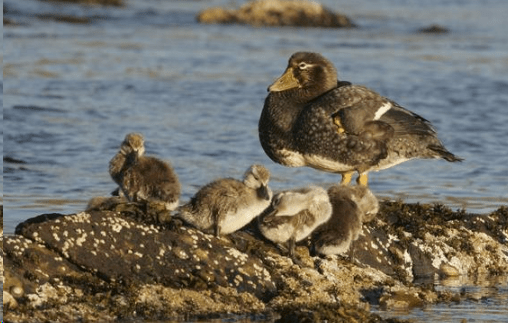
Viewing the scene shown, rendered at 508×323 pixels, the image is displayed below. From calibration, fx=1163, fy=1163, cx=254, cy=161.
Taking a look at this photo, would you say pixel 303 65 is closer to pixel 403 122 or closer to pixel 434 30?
pixel 403 122

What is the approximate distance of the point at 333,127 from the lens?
353 inches

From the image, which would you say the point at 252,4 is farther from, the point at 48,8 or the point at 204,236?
the point at 204,236

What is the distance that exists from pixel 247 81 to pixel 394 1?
17312mm

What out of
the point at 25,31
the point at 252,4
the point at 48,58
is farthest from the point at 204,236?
the point at 252,4

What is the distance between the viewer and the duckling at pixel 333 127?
8969 mm

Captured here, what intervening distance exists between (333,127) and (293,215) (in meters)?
1.79

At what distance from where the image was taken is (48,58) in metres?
21.3

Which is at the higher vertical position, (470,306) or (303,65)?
(303,65)

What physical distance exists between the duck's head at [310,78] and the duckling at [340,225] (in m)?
1.55

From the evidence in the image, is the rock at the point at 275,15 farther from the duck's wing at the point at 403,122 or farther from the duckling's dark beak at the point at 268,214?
the duckling's dark beak at the point at 268,214

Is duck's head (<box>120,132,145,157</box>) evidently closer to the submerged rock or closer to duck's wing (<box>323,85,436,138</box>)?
duck's wing (<box>323,85,436,138</box>)

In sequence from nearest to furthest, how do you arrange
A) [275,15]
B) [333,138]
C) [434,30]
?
[333,138], [434,30], [275,15]

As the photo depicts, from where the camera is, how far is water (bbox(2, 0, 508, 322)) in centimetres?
1193

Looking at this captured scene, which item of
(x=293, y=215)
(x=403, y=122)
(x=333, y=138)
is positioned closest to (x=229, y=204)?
(x=293, y=215)
